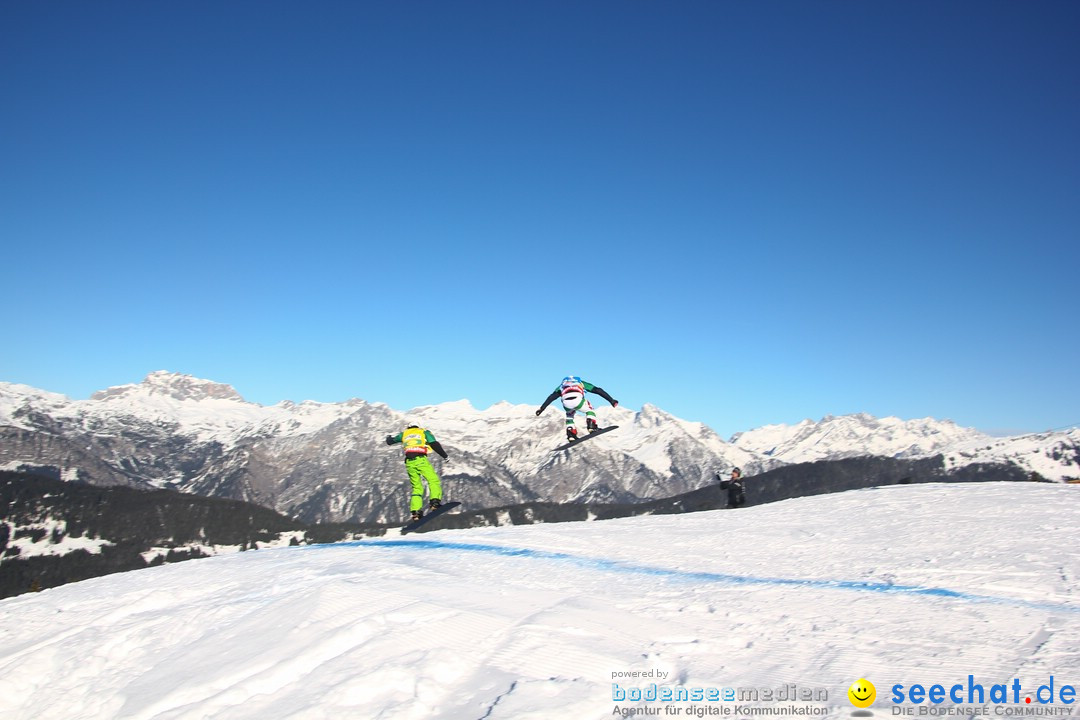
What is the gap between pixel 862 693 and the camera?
6805 mm

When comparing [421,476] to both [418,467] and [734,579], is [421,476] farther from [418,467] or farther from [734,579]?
[734,579]

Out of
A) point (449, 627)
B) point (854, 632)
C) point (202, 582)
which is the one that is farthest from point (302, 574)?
point (854, 632)

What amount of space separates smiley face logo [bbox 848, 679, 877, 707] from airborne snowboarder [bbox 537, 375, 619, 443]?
20.3 meters

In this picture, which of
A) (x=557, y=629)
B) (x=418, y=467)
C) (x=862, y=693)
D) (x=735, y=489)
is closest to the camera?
(x=862, y=693)

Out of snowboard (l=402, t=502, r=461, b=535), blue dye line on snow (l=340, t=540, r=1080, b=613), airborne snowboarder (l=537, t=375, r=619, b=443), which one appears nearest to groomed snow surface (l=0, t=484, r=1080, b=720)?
blue dye line on snow (l=340, t=540, r=1080, b=613)

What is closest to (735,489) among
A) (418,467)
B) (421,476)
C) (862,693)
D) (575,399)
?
(575,399)

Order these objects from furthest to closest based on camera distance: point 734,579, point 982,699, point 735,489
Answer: point 735,489, point 734,579, point 982,699

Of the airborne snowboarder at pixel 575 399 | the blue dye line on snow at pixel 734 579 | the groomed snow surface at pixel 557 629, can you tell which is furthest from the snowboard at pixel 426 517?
the airborne snowboarder at pixel 575 399

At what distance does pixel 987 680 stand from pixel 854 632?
174cm

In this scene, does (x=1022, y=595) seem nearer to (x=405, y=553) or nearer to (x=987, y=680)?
→ (x=987, y=680)

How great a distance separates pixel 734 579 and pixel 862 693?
5.44 m

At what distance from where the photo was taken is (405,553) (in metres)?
16.4

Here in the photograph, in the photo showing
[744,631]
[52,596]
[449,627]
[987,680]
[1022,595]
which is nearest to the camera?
[987,680]

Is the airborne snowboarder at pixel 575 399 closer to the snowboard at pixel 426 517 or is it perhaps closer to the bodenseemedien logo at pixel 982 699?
the snowboard at pixel 426 517
